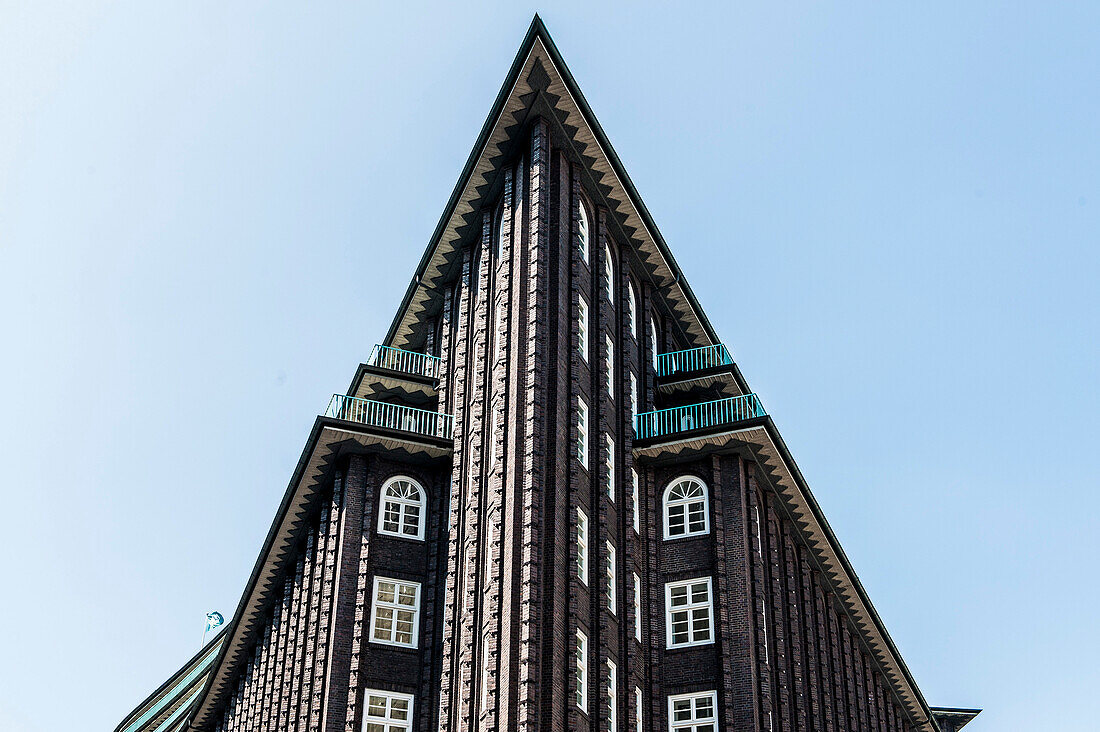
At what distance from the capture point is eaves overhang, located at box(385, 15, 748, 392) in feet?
154

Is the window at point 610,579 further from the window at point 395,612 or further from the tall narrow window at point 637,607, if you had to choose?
the window at point 395,612

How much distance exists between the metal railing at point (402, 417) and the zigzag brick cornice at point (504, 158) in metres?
5.05

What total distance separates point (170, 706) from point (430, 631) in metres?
49.7

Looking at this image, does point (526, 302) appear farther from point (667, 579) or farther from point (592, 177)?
point (667, 579)

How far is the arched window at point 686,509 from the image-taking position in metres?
46.9

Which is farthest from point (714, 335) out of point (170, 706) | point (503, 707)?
point (170, 706)

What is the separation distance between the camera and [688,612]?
45000 millimetres

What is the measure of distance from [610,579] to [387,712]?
7826 mm

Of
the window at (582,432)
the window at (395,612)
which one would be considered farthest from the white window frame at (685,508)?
the window at (395,612)

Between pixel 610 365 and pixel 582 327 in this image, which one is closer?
pixel 582 327

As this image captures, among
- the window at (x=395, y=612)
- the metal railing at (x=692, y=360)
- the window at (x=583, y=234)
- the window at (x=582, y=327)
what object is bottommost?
the window at (x=395, y=612)

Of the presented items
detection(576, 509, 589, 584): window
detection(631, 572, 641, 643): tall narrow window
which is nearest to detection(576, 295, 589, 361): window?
detection(576, 509, 589, 584): window

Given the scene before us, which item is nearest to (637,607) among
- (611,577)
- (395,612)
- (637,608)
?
(637,608)

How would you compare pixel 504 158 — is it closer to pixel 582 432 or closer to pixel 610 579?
pixel 582 432
